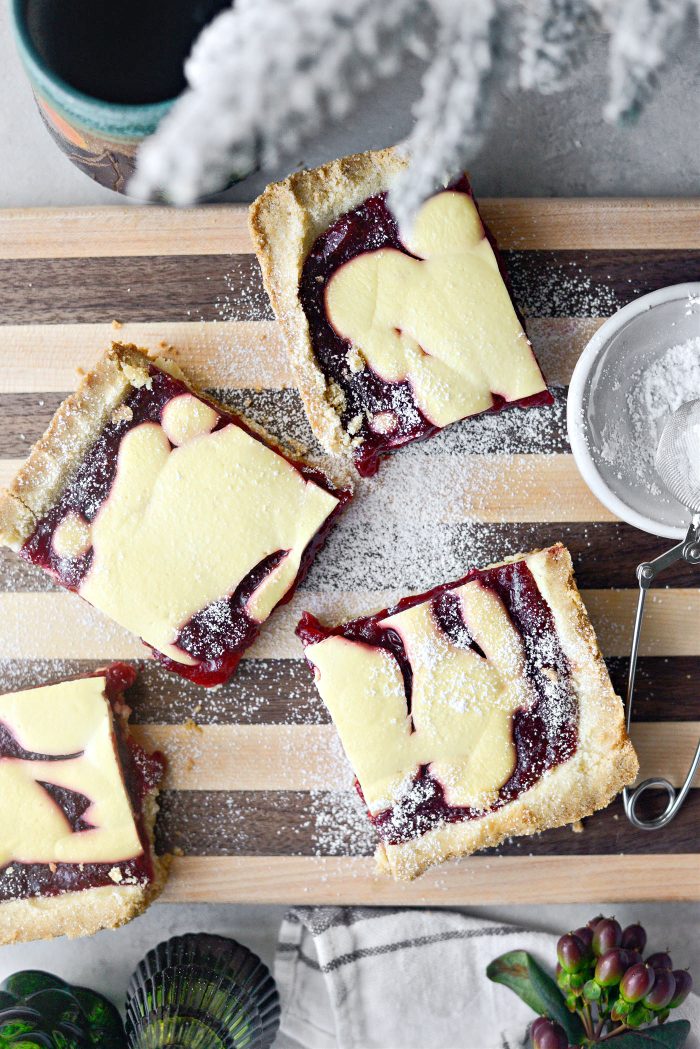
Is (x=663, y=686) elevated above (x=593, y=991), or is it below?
above

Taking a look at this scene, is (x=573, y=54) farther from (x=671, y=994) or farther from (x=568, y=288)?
(x=671, y=994)

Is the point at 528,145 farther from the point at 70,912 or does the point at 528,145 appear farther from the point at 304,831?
the point at 70,912

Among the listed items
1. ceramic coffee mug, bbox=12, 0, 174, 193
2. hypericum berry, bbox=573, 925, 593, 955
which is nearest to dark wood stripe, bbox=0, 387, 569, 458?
ceramic coffee mug, bbox=12, 0, 174, 193

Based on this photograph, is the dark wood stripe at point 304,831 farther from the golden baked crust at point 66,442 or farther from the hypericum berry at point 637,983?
the golden baked crust at point 66,442

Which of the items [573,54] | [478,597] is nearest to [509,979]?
[478,597]

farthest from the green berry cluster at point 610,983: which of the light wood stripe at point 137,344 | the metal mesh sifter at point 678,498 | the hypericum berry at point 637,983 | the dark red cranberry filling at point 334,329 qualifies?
the light wood stripe at point 137,344

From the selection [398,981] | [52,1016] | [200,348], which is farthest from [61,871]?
[200,348]
